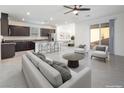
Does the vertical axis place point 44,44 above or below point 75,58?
above

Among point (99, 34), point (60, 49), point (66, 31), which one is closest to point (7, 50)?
point (60, 49)

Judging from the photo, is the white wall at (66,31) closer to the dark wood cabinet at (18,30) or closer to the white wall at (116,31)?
the white wall at (116,31)

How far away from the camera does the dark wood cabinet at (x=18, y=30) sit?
8.21m

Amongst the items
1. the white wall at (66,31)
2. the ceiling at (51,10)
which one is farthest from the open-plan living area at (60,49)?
the white wall at (66,31)

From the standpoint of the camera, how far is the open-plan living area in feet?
6.25

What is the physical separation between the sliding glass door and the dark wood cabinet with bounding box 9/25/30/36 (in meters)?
6.02

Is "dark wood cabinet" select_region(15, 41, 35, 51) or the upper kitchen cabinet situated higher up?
the upper kitchen cabinet

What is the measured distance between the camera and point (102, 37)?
330 inches

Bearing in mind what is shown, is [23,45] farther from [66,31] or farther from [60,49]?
[66,31]

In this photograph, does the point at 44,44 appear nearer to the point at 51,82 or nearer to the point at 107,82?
the point at 107,82

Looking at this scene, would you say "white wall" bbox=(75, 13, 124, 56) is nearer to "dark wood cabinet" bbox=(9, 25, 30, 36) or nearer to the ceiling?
the ceiling

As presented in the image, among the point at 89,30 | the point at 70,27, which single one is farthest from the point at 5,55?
the point at 70,27

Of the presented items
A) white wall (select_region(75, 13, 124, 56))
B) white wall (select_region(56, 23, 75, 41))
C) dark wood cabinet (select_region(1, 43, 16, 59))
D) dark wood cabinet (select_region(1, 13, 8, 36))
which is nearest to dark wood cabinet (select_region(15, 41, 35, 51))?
dark wood cabinet (select_region(1, 13, 8, 36))
